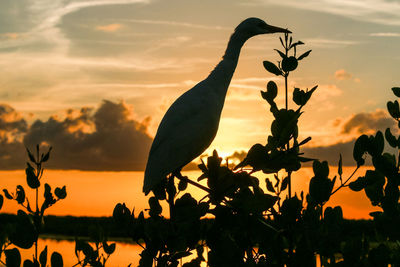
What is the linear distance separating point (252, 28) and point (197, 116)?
3.06 feet

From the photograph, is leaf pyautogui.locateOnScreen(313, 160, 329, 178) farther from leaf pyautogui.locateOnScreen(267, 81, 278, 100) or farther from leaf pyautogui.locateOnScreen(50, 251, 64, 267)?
leaf pyautogui.locateOnScreen(50, 251, 64, 267)

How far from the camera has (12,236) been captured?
2.57 meters

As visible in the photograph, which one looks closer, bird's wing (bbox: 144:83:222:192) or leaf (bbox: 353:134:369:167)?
leaf (bbox: 353:134:369:167)

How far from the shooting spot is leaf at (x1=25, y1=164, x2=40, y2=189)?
2.69 meters

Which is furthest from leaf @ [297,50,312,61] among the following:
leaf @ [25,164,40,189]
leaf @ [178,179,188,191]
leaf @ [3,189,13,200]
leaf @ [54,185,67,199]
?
leaf @ [3,189,13,200]

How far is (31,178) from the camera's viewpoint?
270cm

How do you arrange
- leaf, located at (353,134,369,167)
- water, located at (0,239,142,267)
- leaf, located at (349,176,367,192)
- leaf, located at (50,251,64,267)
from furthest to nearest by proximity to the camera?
water, located at (0,239,142,267), leaf, located at (50,251,64,267), leaf, located at (353,134,369,167), leaf, located at (349,176,367,192)

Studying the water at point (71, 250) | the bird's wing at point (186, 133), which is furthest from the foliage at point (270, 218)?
the water at point (71, 250)

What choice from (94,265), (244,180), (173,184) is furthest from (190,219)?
→ (173,184)

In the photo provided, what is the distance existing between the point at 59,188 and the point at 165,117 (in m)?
1.29

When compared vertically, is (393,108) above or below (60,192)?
above

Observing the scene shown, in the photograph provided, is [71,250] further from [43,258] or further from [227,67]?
[43,258]

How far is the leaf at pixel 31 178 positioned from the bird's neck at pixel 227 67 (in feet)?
5.91

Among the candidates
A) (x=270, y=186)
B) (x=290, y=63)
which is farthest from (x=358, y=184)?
Result: (x=270, y=186)
